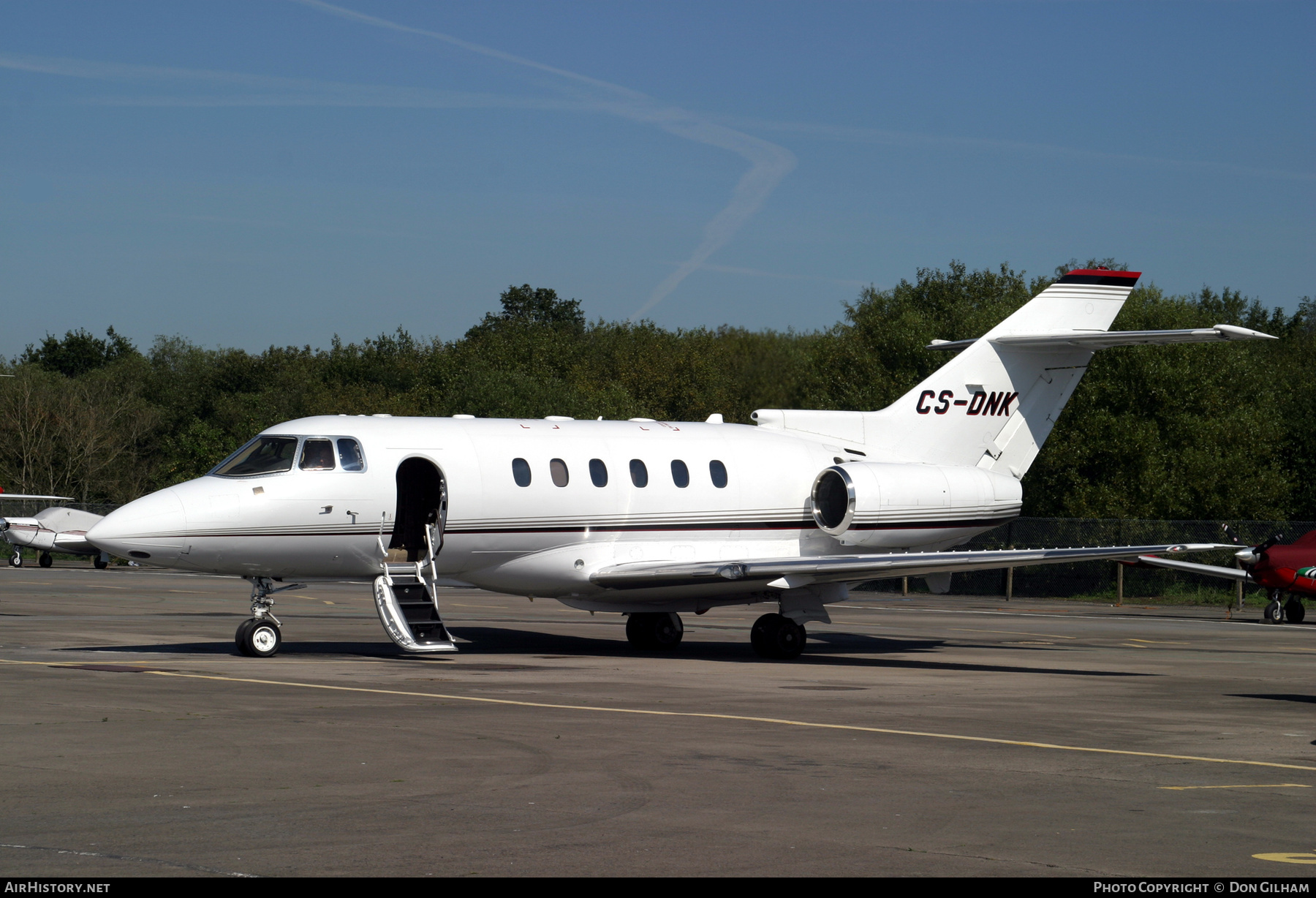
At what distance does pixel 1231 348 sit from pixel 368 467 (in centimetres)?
4152


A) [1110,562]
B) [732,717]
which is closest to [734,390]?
[1110,562]

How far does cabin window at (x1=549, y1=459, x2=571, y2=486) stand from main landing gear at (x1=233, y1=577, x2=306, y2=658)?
154 inches

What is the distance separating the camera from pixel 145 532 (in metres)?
17.4

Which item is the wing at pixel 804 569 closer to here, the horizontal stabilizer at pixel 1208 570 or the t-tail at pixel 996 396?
the t-tail at pixel 996 396

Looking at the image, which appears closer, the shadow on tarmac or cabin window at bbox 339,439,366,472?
cabin window at bbox 339,439,366,472

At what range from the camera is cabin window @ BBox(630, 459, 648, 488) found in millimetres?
21188

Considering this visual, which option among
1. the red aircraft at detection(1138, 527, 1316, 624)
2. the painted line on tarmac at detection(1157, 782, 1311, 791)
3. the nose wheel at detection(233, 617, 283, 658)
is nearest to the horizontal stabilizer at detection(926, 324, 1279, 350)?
the red aircraft at detection(1138, 527, 1316, 624)

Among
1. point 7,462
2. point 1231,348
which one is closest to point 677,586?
point 1231,348

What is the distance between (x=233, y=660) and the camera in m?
18.1

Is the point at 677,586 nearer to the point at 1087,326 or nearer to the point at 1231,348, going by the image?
the point at 1087,326

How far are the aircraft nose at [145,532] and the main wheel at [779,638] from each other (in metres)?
8.29

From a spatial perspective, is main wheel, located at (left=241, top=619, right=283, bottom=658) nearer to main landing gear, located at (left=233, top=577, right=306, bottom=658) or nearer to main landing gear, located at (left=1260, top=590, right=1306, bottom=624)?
main landing gear, located at (left=233, top=577, right=306, bottom=658)

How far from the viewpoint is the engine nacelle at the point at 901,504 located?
22.2 metres

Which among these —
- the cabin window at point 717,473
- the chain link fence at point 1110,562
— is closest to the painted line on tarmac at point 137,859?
the cabin window at point 717,473
